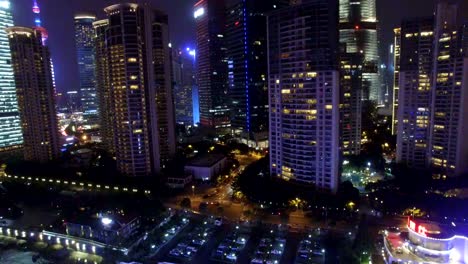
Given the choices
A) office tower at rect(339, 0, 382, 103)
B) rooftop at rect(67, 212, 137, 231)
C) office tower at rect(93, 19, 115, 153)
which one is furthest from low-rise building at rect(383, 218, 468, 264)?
office tower at rect(339, 0, 382, 103)

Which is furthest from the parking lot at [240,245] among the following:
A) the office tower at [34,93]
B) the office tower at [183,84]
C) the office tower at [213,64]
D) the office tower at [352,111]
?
the office tower at [183,84]

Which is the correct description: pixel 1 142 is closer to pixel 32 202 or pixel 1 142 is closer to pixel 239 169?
pixel 32 202

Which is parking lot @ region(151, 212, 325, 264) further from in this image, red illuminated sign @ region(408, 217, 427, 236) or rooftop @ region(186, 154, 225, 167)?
rooftop @ region(186, 154, 225, 167)

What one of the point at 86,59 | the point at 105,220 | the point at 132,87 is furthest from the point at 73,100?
the point at 105,220

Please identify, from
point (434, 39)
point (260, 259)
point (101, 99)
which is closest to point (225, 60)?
point (101, 99)

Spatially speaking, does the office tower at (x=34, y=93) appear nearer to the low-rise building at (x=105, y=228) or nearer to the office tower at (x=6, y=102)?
the office tower at (x=6, y=102)

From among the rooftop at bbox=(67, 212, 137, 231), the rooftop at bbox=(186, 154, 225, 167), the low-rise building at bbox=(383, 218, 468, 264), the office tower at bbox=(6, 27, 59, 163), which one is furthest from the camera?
the office tower at bbox=(6, 27, 59, 163)
